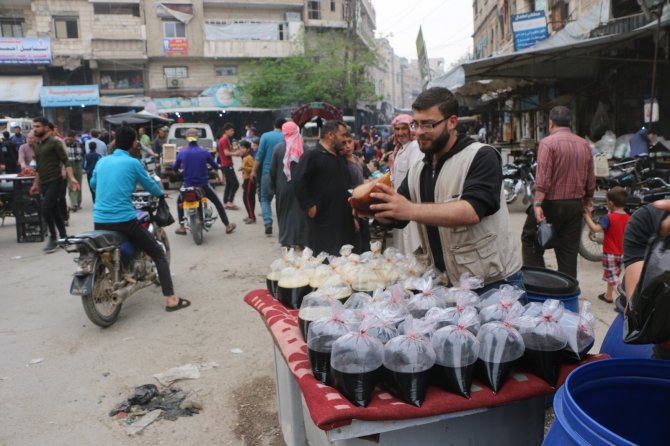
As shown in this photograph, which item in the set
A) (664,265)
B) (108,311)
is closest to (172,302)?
(108,311)

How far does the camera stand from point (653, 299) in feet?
4.88

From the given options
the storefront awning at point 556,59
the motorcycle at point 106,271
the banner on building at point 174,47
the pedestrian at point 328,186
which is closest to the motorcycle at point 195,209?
the motorcycle at point 106,271

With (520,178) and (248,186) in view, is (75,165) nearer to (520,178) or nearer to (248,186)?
(248,186)

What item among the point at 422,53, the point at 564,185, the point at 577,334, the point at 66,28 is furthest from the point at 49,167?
the point at 66,28

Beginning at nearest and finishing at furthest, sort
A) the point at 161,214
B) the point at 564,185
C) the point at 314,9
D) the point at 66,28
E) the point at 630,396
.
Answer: the point at 630,396, the point at 564,185, the point at 161,214, the point at 66,28, the point at 314,9

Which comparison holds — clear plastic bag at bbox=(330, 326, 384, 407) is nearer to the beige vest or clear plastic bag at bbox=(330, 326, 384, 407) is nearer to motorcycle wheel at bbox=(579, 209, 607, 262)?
the beige vest

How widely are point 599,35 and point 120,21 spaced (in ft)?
105

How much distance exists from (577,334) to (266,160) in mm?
7264

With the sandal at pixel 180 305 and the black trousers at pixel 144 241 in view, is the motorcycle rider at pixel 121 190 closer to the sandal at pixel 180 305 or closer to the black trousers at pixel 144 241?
the black trousers at pixel 144 241

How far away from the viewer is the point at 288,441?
119 inches

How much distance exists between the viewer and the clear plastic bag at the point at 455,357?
1937 mm

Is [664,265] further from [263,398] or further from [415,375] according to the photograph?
[263,398]

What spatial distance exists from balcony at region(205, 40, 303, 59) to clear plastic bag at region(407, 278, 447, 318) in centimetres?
3559

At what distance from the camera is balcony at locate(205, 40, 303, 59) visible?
35.9 metres
